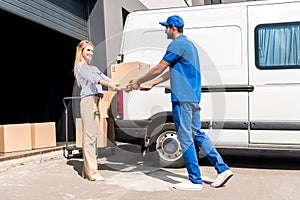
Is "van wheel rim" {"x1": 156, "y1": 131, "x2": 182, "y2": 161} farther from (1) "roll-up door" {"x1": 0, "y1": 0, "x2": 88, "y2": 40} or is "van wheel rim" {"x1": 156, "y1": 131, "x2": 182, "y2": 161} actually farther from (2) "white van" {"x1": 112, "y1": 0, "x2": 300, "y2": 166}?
(1) "roll-up door" {"x1": 0, "y1": 0, "x2": 88, "y2": 40}

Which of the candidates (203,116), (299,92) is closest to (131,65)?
(203,116)

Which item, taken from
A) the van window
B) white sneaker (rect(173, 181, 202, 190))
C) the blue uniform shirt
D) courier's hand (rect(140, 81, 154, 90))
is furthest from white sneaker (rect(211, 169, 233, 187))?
the van window

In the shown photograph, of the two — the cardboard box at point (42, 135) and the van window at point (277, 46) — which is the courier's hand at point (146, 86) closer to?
the van window at point (277, 46)

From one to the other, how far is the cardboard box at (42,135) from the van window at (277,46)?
4.50 metres

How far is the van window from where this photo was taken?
5.45 meters

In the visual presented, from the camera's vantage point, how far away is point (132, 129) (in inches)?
236

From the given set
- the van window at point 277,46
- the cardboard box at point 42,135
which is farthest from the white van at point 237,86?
the cardboard box at point 42,135

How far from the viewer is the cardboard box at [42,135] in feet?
23.5

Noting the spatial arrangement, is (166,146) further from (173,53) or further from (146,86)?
(173,53)

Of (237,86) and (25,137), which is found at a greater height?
(237,86)

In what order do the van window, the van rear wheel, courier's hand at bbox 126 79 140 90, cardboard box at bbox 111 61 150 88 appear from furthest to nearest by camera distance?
the van rear wheel < the van window < cardboard box at bbox 111 61 150 88 < courier's hand at bbox 126 79 140 90

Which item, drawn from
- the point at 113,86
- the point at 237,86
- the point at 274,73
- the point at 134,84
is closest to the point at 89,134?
the point at 113,86

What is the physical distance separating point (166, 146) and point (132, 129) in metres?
0.65

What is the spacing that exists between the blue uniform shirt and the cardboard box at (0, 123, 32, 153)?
3.73 meters
